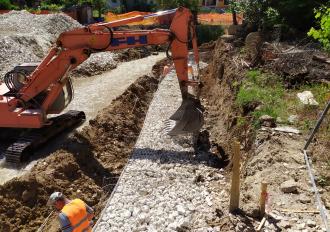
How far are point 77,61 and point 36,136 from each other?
2.37 m

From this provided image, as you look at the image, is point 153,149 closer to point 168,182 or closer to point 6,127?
point 168,182

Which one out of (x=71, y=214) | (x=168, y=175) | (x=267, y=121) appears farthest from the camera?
(x=267, y=121)

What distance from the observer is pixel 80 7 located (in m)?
35.5

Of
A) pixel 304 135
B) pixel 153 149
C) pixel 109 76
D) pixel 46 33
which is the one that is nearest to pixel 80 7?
pixel 46 33

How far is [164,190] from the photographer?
8492 millimetres

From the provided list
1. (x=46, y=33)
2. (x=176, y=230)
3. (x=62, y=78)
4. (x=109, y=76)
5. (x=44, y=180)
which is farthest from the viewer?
(x=46, y=33)

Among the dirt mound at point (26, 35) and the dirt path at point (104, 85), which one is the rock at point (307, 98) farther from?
the dirt mound at point (26, 35)

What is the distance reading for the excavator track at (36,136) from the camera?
10.0 m

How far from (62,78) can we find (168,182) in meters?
4.28

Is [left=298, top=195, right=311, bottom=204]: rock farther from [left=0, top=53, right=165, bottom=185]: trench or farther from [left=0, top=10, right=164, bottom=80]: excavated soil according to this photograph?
[left=0, top=10, right=164, bottom=80]: excavated soil

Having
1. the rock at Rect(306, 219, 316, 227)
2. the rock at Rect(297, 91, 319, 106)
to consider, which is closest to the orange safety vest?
the rock at Rect(306, 219, 316, 227)

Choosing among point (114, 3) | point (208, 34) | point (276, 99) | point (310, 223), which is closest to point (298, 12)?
point (276, 99)

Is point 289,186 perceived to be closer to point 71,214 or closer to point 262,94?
point 71,214

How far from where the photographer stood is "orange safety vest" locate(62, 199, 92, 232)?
547 centimetres
